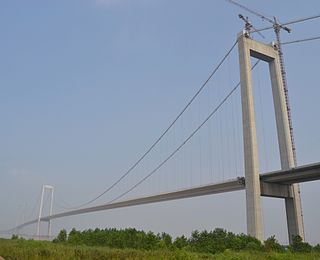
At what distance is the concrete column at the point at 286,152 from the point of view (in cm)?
3058

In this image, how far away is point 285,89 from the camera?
3531 centimetres

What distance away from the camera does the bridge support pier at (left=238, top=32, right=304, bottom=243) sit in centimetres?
2833

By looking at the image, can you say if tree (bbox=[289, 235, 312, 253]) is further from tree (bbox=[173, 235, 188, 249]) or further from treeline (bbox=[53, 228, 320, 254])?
tree (bbox=[173, 235, 188, 249])

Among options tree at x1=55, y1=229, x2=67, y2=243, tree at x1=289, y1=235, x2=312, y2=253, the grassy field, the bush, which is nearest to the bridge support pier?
tree at x1=289, y1=235, x2=312, y2=253

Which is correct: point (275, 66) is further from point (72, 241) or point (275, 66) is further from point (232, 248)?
point (72, 241)

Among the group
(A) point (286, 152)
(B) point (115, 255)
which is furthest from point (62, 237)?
(B) point (115, 255)

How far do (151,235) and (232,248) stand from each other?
16.1 feet

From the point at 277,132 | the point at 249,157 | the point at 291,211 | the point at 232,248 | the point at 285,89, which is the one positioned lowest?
the point at 232,248

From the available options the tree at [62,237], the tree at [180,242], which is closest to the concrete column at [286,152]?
the tree at [180,242]

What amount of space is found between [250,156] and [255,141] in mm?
1202

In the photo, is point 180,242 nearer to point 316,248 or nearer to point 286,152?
point 316,248

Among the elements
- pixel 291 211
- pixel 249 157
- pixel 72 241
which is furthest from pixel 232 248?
pixel 72 241

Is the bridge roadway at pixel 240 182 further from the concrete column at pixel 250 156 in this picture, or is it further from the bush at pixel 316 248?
the bush at pixel 316 248

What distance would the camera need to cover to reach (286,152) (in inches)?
1219
